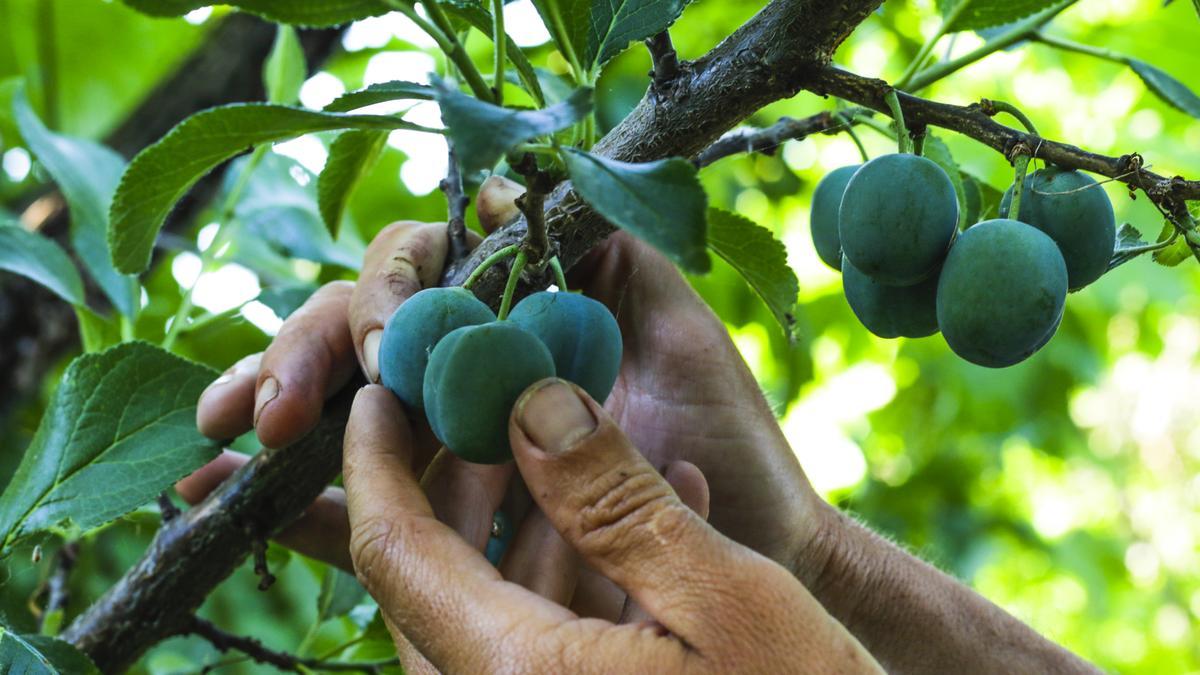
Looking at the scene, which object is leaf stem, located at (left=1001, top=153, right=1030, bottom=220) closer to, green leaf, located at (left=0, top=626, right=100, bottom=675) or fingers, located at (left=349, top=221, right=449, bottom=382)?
fingers, located at (left=349, top=221, right=449, bottom=382)

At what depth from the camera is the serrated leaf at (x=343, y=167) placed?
951 millimetres

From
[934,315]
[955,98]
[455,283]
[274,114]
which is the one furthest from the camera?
[955,98]

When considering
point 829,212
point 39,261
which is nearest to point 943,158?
point 829,212

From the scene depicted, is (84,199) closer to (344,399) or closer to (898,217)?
(344,399)

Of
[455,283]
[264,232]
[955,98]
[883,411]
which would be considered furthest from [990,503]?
[455,283]

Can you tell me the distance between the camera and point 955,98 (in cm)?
342

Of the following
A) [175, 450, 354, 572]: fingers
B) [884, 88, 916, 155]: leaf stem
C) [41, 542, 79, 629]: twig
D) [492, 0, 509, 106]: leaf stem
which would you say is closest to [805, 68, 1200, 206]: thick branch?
[884, 88, 916, 155]: leaf stem

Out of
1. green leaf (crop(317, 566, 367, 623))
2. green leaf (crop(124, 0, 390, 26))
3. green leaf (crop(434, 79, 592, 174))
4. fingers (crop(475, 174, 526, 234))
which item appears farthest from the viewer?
green leaf (crop(317, 566, 367, 623))

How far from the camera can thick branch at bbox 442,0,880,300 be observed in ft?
2.42

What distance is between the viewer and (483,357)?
2.24 feet

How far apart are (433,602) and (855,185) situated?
0.40 metres

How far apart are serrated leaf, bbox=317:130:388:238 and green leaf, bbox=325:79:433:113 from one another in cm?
17

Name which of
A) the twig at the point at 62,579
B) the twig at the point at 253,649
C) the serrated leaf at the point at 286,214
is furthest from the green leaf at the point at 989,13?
the twig at the point at 62,579

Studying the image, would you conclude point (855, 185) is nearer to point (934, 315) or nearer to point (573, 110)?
point (934, 315)
